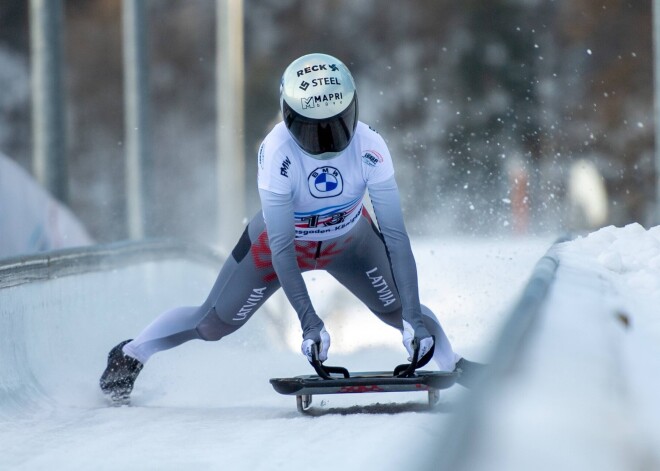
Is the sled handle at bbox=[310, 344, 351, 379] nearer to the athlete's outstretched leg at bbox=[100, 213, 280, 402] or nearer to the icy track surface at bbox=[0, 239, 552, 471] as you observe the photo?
the icy track surface at bbox=[0, 239, 552, 471]

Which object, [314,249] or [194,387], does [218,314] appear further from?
[194,387]

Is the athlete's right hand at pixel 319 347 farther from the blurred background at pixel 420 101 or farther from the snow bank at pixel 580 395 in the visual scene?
the blurred background at pixel 420 101

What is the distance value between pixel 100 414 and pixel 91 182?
3568cm

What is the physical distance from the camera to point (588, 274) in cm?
601

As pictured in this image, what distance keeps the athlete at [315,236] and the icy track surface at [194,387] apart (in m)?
0.31

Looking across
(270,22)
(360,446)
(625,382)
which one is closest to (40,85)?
(360,446)

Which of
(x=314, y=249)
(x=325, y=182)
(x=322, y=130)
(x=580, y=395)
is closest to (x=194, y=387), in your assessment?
(x=314, y=249)

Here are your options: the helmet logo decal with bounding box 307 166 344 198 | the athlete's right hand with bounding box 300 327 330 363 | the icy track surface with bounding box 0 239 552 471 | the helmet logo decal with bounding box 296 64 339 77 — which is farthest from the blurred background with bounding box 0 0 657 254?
the athlete's right hand with bounding box 300 327 330 363

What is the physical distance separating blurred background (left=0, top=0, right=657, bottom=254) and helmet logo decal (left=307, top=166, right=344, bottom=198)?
1845cm

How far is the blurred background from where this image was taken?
1203 inches

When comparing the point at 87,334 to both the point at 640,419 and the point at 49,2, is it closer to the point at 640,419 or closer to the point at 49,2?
the point at 640,419

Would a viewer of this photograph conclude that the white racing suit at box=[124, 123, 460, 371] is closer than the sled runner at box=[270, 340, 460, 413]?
No

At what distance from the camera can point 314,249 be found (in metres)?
5.91

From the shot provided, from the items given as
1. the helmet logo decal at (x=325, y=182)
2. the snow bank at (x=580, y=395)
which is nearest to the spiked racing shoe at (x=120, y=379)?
the helmet logo decal at (x=325, y=182)
